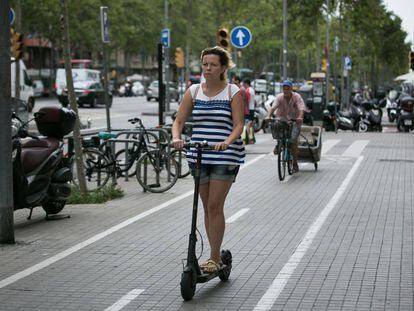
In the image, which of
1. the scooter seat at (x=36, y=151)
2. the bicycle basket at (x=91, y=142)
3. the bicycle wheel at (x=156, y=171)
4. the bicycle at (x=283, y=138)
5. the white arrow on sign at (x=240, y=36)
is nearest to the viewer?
the scooter seat at (x=36, y=151)

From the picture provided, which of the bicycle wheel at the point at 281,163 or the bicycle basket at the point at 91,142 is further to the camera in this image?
the bicycle wheel at the point at 281,163

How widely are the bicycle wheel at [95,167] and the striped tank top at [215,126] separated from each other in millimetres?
7316

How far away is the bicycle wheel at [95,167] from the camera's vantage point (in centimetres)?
1484

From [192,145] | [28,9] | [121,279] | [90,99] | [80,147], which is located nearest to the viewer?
[192,145]

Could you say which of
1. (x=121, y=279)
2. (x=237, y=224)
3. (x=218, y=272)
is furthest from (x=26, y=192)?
(x=218, y=272)

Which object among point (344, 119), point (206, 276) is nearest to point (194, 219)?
point (206, 276)

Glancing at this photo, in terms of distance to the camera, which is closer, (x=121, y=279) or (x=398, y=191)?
(x=121, y=279)

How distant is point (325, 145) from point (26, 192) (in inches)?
582

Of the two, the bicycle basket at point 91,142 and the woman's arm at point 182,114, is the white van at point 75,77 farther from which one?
the woman's arm at point 182,114

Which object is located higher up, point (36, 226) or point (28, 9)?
point (28, 9)

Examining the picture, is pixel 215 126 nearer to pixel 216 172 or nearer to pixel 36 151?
pixel 216 172

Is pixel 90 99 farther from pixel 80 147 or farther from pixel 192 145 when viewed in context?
pixel 192 145

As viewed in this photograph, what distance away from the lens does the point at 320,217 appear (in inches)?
461

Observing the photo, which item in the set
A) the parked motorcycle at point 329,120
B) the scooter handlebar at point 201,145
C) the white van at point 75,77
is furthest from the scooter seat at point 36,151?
the white van at point 75,77
